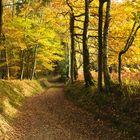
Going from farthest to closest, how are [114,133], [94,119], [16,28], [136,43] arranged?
[16,28], [136,43], [94,119], [114,133]

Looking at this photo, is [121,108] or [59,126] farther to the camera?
[59,126]

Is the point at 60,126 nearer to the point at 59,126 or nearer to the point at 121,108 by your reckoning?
the point at 59,126

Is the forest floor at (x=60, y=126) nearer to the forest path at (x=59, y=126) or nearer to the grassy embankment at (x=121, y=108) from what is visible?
the forest path at (x=59, y=126)

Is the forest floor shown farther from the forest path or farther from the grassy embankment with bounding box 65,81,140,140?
the grassy embankment with bounding box 65,81,140,140

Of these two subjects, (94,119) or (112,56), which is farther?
(112,56)

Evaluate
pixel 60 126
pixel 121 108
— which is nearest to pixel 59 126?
pixel 60 126

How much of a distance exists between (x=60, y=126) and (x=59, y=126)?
1.7 inches

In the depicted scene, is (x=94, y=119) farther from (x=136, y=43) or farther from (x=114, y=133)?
(x=136, y=43)

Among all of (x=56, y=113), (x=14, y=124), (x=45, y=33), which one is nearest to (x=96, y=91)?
(x=56, y=113)

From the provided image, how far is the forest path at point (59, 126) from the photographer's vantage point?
11805 mm

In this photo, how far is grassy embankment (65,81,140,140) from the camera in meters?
11.5

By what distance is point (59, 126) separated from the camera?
44.5ft

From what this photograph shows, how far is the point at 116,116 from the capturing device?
12781mm

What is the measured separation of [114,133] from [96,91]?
5748mm
